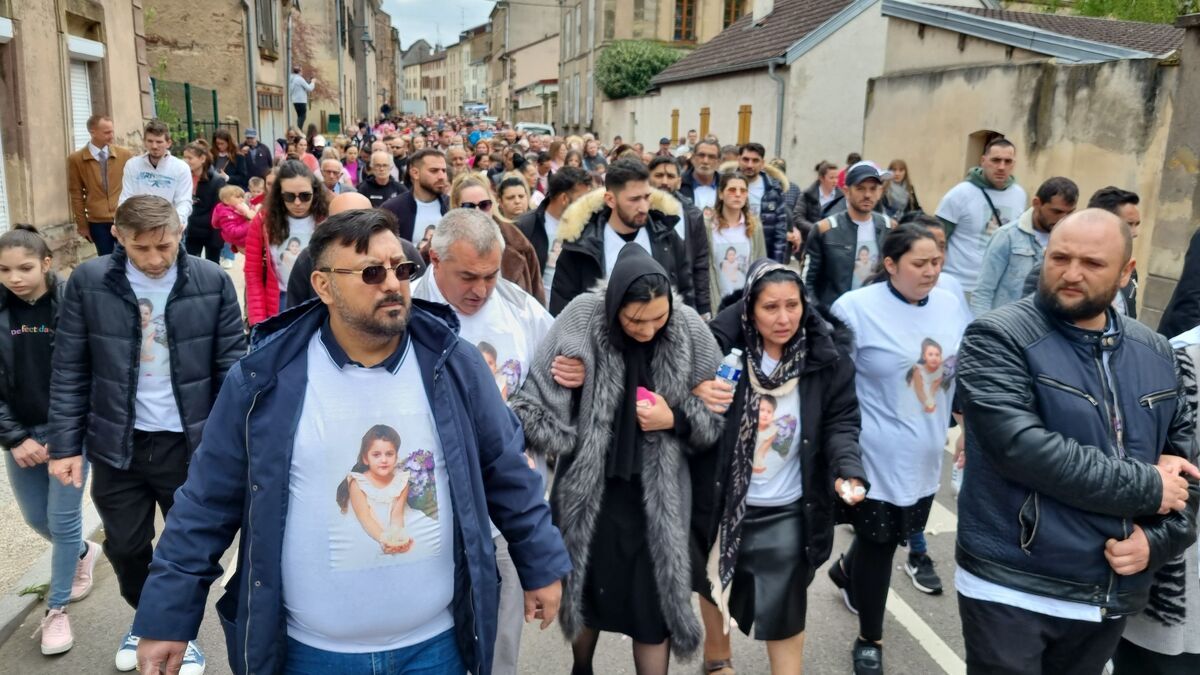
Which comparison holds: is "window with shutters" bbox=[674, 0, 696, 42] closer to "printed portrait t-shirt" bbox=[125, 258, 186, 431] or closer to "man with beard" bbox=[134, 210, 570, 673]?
"printed portrait t-shirt" bbox=[125, 258, 186, 431]

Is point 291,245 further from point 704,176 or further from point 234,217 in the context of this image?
point 704,176

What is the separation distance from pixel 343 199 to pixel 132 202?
152 centimetres

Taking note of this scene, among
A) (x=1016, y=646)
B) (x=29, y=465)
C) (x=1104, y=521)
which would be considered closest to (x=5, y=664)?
(x=29, y=465)

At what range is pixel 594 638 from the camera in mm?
3559

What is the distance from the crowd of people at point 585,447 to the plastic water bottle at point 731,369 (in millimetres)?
20

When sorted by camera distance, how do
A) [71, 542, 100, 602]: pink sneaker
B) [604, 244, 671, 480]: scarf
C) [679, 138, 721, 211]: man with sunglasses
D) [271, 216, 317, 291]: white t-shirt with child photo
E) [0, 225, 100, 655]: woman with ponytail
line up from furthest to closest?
[679, 138, 721, 211]: man with sunglasses, [271, 216, 317, 291]: white t-shirt with child photo, [71, 542, 100, 602]: pink sneaker, [0, 225, 100, 655]: woman with ponytail, [604, 244, 671, 480]: scarf

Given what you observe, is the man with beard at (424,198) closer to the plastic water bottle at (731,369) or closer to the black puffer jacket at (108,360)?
the black puffer jacket at (108,360)

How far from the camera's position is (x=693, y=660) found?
12.4 ft

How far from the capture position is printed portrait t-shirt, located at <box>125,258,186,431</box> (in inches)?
140

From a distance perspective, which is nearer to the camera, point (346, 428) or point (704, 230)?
point (346, 428)

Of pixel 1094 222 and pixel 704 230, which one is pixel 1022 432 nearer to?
pixel 1094 222

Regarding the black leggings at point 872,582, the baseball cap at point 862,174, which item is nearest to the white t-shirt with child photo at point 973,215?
the baseball cap at point 862,174

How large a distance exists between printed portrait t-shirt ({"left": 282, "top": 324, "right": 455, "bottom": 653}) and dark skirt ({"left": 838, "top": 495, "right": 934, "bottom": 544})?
2.08 m

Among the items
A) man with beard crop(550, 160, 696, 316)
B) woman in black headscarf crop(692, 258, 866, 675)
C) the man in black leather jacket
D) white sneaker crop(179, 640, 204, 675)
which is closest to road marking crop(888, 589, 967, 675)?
woman in black headscarf crop(692, 258, 866, 675)
